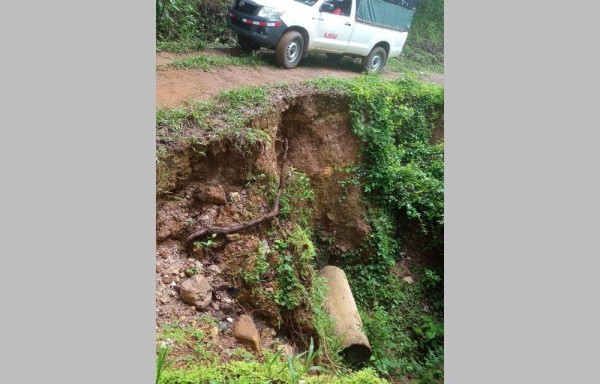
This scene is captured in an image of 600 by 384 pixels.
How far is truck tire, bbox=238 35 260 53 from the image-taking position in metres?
6.02

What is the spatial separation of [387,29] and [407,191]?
2.77 m

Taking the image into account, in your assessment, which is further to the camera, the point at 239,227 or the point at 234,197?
the point at 234,197

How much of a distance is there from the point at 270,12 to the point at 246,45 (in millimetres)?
549

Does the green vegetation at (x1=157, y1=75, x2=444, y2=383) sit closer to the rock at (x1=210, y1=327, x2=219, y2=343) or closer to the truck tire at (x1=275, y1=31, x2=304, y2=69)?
the rock at (x1=210, y1=327, x2=219, y2=343)

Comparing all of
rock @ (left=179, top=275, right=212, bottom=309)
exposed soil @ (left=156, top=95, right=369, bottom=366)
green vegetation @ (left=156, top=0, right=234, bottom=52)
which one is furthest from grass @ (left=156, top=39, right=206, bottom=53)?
rock @ (left=179, top=275, right=212, bottom=309)

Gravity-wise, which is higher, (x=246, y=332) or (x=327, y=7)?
(x=327, y=7)

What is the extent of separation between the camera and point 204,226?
5227 millimetres

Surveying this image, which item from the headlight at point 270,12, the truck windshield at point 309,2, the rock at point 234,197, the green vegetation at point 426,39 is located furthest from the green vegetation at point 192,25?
the green vegetation at point 426,39

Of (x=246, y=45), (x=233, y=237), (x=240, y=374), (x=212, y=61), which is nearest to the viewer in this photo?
(x=240, y=374)

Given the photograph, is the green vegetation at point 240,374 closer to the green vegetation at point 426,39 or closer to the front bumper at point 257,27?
the front bumper at point 257,27

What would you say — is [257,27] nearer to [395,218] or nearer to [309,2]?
[309,2]

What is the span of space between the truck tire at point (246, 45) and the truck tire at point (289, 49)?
12.7 inches

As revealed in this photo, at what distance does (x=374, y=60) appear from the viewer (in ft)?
24.8

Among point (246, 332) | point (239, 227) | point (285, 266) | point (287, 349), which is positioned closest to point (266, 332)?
point (287, 349)
